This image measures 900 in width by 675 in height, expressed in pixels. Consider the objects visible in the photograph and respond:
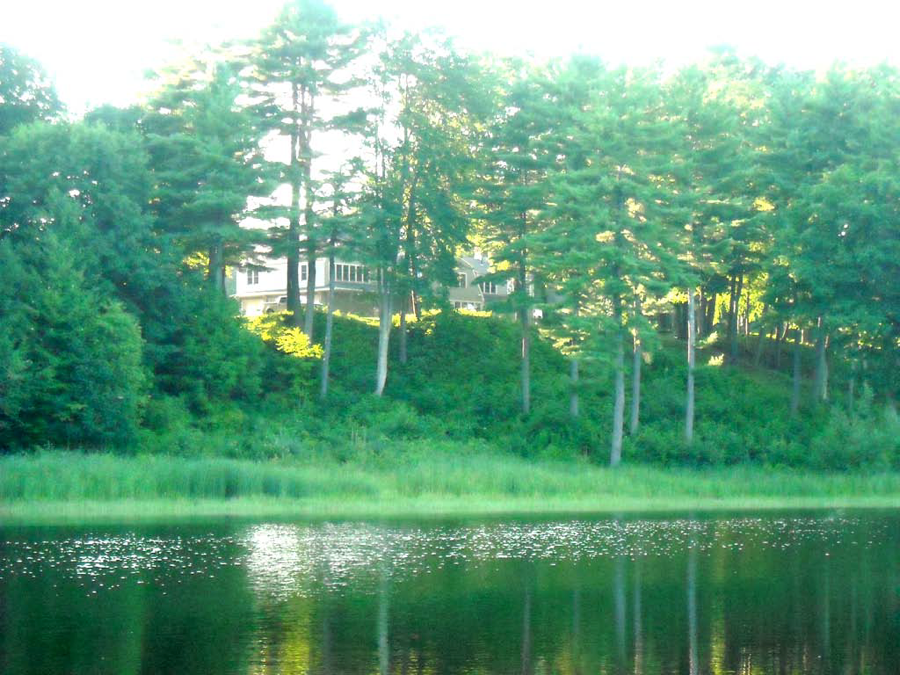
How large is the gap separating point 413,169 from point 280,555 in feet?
107

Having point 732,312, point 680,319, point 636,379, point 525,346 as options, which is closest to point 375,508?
point 636,379

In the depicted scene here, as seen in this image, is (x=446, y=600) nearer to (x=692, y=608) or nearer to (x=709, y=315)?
(x=692, y=608)

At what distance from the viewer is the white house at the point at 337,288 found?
7350 centimetres

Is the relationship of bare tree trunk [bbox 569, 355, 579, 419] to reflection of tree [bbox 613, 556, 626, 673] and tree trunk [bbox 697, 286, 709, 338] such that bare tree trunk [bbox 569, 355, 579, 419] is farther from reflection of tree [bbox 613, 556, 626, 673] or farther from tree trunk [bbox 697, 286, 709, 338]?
reflection of tree [bbox 613, 556, 626, 673]

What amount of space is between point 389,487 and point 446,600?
757 inches

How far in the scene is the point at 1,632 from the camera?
16.7 m

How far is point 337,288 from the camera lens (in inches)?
2899

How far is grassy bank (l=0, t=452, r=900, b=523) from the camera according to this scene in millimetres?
34562

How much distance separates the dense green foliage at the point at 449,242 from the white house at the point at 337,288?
924cm

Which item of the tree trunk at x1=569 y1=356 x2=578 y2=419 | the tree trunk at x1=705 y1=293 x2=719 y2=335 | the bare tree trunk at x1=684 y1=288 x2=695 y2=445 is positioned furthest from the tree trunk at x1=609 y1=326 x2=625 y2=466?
the tree trunk at x1=705 y1=293 x2=719 y2=335

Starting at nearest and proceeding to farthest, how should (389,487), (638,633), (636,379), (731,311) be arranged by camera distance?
(638,633) < (389,487) < (636,379) < (731,311)

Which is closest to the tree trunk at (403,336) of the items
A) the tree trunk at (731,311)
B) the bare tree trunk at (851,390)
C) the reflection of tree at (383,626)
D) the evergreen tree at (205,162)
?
the evergreen tree at (205,162)

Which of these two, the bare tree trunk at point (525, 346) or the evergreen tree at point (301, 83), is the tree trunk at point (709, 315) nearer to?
the bare tree trunk at point (525, 346)

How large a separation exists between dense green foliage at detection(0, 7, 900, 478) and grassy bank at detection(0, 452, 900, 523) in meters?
2.66
